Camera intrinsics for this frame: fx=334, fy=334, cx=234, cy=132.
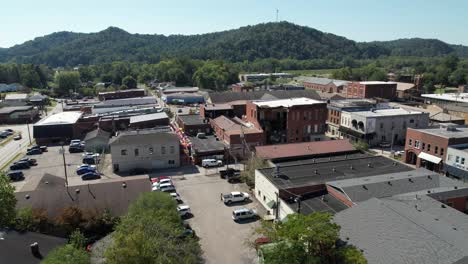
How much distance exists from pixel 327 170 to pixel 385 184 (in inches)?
248

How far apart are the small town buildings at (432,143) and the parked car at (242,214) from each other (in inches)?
1008

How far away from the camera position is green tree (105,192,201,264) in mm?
15209

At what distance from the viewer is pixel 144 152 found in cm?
4412

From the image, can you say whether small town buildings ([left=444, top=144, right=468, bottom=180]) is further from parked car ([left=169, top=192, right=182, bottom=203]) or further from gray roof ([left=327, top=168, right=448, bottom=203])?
parked car ([left=169, top=192, right=182, bottom=203])

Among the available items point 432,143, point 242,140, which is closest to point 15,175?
point 242,140

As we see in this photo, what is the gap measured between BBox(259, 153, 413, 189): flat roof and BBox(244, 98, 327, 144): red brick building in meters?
13.9

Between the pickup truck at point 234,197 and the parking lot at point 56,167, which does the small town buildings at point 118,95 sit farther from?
the pickup truck at point 234,197

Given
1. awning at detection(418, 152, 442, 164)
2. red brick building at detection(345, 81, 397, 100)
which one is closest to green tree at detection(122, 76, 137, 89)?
red brick building at detection(345, 81, 397, 100)

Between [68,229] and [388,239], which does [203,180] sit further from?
Result: [388,239]

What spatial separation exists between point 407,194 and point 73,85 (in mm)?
119354

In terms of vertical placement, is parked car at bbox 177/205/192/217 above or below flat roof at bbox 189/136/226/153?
below

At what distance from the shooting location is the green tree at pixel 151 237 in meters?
15.2

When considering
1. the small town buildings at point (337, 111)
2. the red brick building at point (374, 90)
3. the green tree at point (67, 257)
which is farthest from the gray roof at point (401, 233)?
the red brick building at point (374, 90)

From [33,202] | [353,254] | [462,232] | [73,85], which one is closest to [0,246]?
[33,202]
